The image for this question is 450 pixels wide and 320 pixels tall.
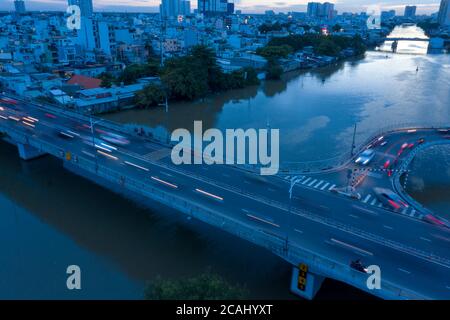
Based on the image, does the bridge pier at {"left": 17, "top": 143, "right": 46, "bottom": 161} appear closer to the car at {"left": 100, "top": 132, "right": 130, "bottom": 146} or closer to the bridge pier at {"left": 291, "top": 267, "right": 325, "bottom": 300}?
the car at {"left": 100, "top": 132, "right": 130, "bottom": 146}

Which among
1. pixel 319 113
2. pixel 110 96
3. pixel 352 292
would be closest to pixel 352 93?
pixel 319 113

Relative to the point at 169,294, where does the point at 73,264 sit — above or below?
below

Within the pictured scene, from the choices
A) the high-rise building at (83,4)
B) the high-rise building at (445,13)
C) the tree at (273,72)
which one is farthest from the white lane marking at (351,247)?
the high-rise building at (445,13)

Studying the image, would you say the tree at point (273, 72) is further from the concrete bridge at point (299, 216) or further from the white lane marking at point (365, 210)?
the white lane marking at point (365, 210)

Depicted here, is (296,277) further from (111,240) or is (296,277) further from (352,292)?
(111,240)

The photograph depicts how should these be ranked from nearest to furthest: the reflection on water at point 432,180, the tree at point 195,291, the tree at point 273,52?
the tree at point 195,291 < the reflection on water at point 432,180 < the tree at point 273,52
